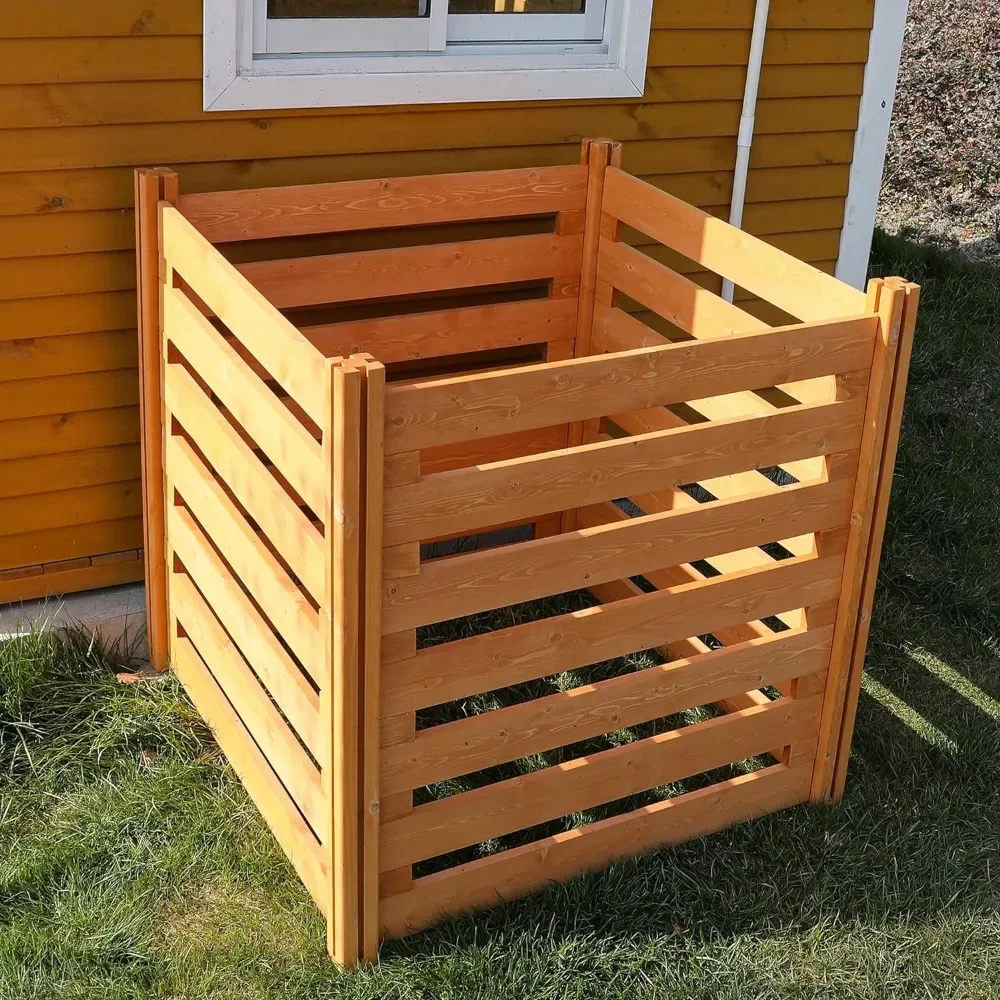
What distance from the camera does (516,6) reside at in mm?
4285

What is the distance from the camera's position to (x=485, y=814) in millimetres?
3193

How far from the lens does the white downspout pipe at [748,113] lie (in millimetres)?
4562

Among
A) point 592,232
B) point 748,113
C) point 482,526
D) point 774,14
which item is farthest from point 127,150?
point 774,14

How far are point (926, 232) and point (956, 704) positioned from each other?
5269 millimetres

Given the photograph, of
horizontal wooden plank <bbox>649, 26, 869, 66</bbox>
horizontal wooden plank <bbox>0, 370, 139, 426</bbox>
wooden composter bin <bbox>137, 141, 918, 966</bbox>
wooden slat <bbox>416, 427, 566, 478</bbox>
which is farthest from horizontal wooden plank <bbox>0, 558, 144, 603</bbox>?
horizontal wooden plank <bbox>649, 26, 869, 66</bbox>

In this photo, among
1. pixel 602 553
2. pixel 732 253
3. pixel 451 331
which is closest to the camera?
pixel 602 553

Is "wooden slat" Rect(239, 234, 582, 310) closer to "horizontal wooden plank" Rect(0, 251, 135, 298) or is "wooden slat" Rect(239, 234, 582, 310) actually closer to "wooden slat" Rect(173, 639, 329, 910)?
"horizontal wooden plank" Rect(0, 251, 135, 298)

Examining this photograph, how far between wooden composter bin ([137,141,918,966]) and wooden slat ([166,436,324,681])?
11mm

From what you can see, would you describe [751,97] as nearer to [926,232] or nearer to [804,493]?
[804,493]

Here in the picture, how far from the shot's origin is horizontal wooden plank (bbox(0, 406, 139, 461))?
12.9 ft

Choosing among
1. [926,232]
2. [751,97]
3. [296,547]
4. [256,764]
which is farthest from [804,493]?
[926,232]

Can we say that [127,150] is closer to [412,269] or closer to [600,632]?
[412,269]

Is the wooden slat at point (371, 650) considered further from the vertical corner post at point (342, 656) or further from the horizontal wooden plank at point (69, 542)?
the horizontal wooden plank at point (69, 542)

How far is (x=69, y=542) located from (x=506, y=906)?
5.65ft
